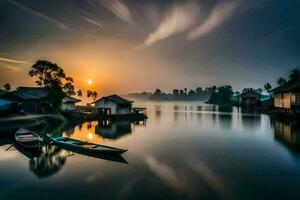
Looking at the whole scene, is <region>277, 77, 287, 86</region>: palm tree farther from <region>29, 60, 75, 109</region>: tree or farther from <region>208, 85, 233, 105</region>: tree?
<region>29, 60, 75, 109</region>: tree

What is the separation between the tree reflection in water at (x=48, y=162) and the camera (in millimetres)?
17328

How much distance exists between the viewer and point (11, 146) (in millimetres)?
24969

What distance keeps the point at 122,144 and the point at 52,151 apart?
27.8ft

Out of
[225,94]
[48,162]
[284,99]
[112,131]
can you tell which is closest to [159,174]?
[48,162]

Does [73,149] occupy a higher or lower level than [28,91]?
lower

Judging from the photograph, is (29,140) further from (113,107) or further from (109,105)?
(109,105)

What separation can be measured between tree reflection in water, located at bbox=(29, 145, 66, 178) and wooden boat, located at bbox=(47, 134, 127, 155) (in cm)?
94

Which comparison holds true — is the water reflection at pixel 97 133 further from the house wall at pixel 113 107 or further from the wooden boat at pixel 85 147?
the wooden boat at pixel 85 147

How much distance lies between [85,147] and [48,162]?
11.9ft

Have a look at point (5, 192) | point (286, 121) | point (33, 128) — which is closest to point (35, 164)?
point (5, 192)

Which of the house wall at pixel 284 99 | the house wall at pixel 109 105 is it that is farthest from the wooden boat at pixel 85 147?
the house wall at pixel 284 99

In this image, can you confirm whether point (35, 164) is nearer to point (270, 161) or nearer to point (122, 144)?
point (122, 144)

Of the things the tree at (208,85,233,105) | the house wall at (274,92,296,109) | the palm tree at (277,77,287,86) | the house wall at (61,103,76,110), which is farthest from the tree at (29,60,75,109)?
the tree at (208,85,233,105)

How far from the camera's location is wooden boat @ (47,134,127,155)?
20.6 m
